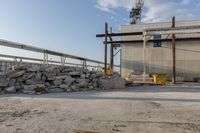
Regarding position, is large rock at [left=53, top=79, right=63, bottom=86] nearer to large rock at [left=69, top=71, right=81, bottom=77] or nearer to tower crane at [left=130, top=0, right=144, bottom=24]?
large rock at [left=69, top=71, right=81, bottom=77]

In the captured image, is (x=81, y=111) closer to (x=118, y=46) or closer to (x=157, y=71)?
(x=157, y=71)

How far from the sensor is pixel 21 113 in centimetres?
639

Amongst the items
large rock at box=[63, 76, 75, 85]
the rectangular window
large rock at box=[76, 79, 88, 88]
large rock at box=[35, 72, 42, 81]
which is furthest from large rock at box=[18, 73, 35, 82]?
the rectangular window

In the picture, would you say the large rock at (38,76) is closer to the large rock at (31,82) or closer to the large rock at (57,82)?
the large rock at (31,82)

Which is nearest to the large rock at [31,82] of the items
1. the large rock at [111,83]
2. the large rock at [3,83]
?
the large rock at [3,83]

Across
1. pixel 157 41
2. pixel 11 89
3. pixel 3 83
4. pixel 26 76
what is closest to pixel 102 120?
pixel 11 89

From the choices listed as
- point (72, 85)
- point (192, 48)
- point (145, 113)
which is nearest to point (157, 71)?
point (192, 48)

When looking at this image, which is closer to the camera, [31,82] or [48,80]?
[31,82]

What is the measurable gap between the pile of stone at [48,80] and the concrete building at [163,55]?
1281cm

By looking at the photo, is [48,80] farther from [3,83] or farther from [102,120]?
[102,120]

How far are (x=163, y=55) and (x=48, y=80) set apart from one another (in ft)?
57.5

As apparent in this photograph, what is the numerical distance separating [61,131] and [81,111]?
6.55ft

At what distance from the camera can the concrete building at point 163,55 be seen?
26.4 metres

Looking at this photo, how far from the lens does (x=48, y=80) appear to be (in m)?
14.1
